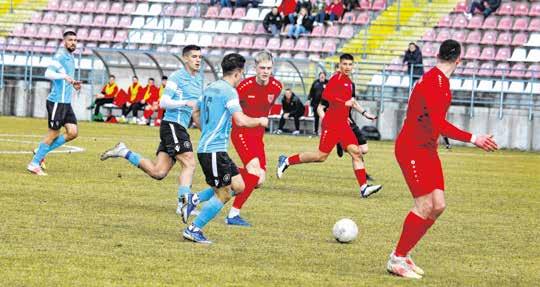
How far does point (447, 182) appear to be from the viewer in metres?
22.9

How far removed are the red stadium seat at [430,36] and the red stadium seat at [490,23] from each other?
172 centimetres

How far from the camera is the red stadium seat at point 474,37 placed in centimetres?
4175

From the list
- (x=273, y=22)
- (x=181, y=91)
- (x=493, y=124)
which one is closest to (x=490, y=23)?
(x=493, y=124)

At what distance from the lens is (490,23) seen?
4209cm

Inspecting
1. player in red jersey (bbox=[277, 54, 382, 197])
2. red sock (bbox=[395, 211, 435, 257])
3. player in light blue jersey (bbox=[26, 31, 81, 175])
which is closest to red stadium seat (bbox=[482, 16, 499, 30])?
player in red jersey (bbox=[277, 54, 382, 197])

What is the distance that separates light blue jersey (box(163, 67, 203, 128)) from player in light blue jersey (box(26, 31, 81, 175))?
453 cm

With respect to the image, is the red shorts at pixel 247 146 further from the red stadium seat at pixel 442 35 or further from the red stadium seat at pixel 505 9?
the red stadium seat at pixel 505 9

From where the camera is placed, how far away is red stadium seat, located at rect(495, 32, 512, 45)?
135ft

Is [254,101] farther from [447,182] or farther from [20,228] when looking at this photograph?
[447,182]

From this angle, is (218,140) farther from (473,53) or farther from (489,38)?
(489,38)

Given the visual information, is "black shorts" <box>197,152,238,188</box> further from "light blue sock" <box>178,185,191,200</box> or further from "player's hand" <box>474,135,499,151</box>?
"player's hand" <box>474,135,499,151</box>

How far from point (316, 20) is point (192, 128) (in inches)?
283

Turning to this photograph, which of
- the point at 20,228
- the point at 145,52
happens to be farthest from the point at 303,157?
the point at 145,52

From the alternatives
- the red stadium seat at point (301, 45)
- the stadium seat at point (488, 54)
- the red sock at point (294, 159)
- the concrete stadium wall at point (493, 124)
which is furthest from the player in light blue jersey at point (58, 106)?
the red stadium seat at point (301, 45)
